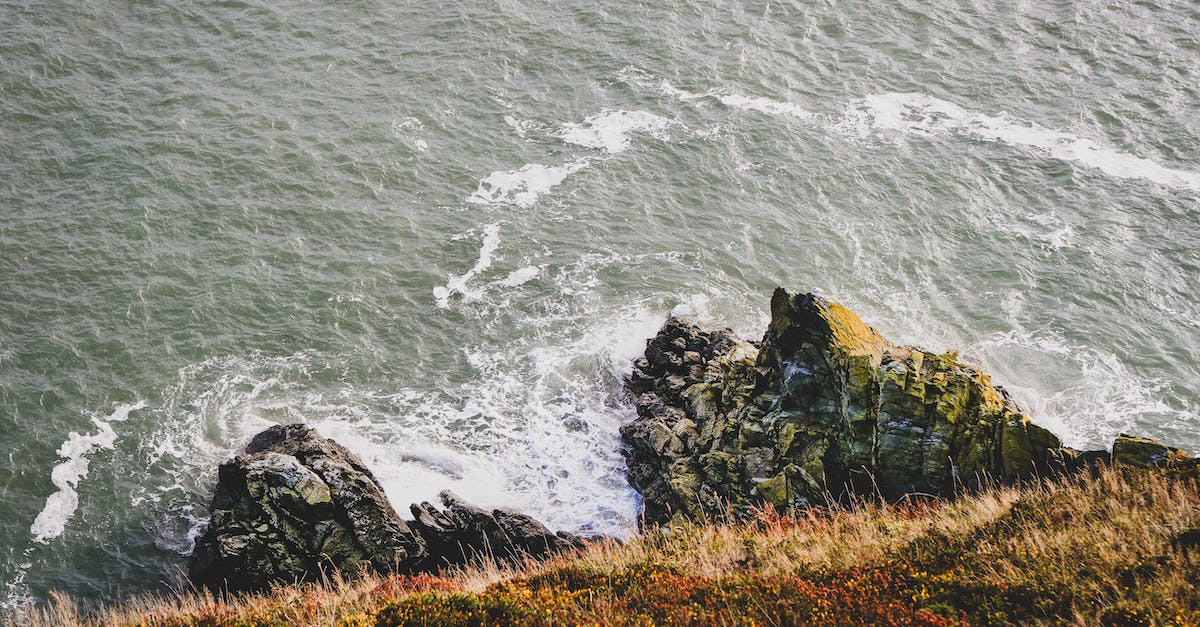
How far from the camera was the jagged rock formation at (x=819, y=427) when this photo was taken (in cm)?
2738

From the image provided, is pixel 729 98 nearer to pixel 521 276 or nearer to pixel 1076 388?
pixel 521 276

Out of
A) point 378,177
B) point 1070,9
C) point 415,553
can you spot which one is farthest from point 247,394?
point 1070,9

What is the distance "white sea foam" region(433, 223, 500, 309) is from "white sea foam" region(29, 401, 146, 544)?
1377 centimetres

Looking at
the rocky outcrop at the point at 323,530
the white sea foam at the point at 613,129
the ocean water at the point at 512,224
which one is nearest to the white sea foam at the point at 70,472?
the ocean water at the point at 512,224

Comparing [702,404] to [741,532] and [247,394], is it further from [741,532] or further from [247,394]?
[247,394]

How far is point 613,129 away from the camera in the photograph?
178ft

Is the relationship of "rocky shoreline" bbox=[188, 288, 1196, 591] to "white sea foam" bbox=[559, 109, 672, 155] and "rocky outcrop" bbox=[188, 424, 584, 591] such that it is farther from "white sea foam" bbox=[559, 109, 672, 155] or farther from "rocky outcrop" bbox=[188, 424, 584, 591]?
"white sea foam" bbox=[559, 109, 672, 155]

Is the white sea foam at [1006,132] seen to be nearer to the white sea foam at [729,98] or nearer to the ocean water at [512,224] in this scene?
the ocean water at [512,224]

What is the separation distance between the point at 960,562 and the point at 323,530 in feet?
66.0

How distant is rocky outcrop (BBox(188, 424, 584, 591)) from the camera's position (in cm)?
2842

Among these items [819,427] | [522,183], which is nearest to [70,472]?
[522,183]

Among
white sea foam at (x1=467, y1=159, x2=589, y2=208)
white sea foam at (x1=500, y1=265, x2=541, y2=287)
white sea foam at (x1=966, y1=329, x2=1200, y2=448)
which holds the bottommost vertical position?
white sea foam at (x1=966, y1=329, x2=1200, y2=448)

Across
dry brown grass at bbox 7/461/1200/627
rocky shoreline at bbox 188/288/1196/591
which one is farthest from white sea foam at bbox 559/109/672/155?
dry brown grass at bbox 7/461/1200/627

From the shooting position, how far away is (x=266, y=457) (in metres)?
30.3
